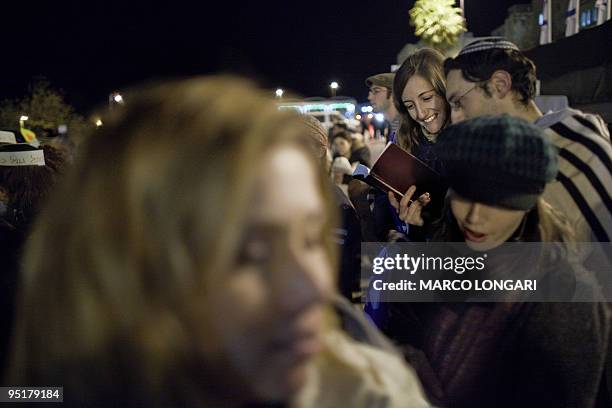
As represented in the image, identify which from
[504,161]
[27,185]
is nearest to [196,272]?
[504,161]

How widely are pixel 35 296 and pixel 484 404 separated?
4.03 feet

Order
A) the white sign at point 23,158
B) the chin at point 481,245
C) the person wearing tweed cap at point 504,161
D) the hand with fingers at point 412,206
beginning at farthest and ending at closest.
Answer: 1. the white sign at point 23,158
2. the hand with fingers at point 412,206
3. the chin at point 481,245
4. the person wearing tweed cap at point 504,161

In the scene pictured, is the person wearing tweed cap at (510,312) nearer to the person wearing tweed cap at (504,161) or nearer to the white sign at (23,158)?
the person wearing tweed cap at (504,161)

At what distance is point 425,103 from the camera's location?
296 cm

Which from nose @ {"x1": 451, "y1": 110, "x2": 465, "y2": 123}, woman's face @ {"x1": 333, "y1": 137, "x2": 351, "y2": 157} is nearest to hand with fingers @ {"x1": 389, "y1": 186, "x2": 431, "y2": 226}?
nose @ {"x1": 451, "y1": 110, "x2": 465, "y2": 123}

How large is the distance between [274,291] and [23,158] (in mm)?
3171

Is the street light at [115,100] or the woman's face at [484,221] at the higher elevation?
the street light at [115,100]

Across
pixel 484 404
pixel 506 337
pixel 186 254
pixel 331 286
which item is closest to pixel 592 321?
pixel 506 337

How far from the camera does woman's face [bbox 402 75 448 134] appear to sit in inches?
116

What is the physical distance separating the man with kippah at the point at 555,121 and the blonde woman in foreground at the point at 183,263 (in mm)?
1186

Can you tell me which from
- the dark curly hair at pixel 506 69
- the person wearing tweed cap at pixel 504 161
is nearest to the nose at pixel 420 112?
the dark curly hair at pixel 506 69

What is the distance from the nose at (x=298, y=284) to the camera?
776mm

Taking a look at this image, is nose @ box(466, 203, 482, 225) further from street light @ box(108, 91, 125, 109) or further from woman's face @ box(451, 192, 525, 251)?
street light @ box(108, 91, 125, 109)

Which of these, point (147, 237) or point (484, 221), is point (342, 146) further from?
point (147, 237)
